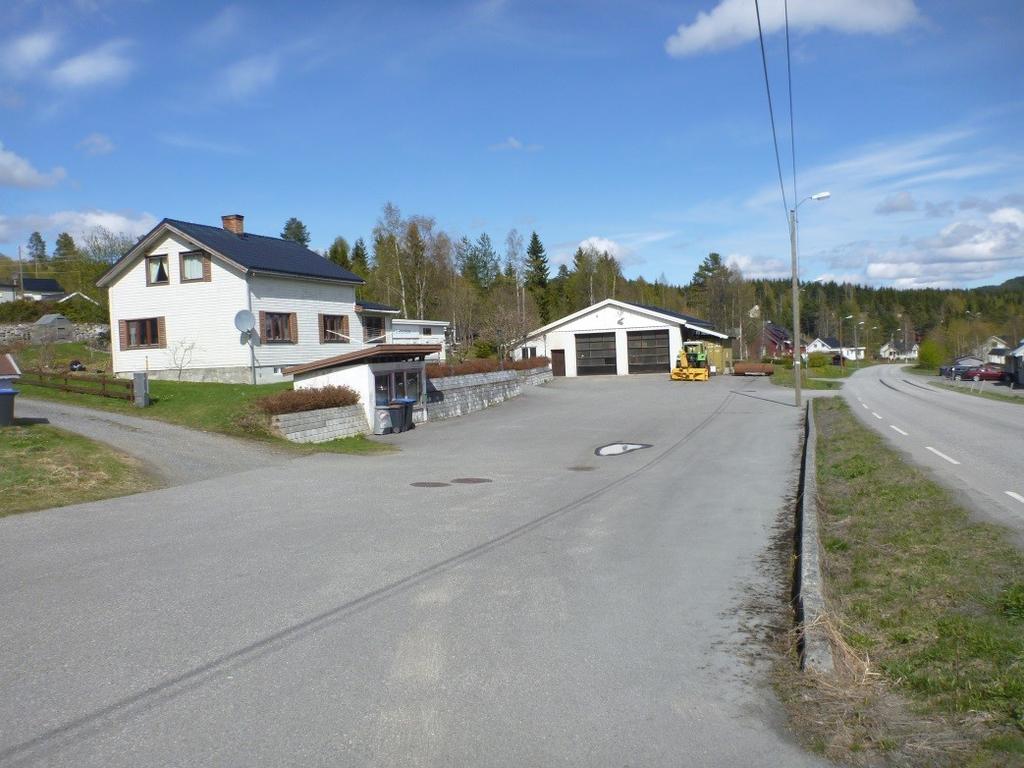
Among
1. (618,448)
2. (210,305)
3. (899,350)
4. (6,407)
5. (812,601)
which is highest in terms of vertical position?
(210,305)

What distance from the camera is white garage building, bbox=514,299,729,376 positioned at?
5788cm

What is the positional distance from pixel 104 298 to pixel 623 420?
118ft

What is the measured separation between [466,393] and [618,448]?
12956 millimetres

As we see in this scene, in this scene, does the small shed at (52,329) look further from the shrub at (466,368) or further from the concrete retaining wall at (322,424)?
the concrete retaining wall at (322,424)

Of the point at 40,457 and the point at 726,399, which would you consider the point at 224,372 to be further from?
the point at 726,399

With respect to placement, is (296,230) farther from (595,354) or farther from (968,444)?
(968,444)

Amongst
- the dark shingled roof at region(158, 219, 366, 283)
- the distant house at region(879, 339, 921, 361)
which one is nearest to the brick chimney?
the dark shingled roof at region(158, 219, 366, 283)

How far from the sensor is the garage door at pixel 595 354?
59.3 metres

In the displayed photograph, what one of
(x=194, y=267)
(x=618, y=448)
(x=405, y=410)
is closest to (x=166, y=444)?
(x=405, y=410)

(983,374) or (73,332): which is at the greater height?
(73,332)

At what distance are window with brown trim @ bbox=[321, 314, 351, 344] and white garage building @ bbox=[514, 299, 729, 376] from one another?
22982mm

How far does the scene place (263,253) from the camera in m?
35.8

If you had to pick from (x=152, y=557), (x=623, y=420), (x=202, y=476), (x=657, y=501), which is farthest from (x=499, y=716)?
(x=623, y=420)

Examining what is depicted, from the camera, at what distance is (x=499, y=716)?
16.3 feet
